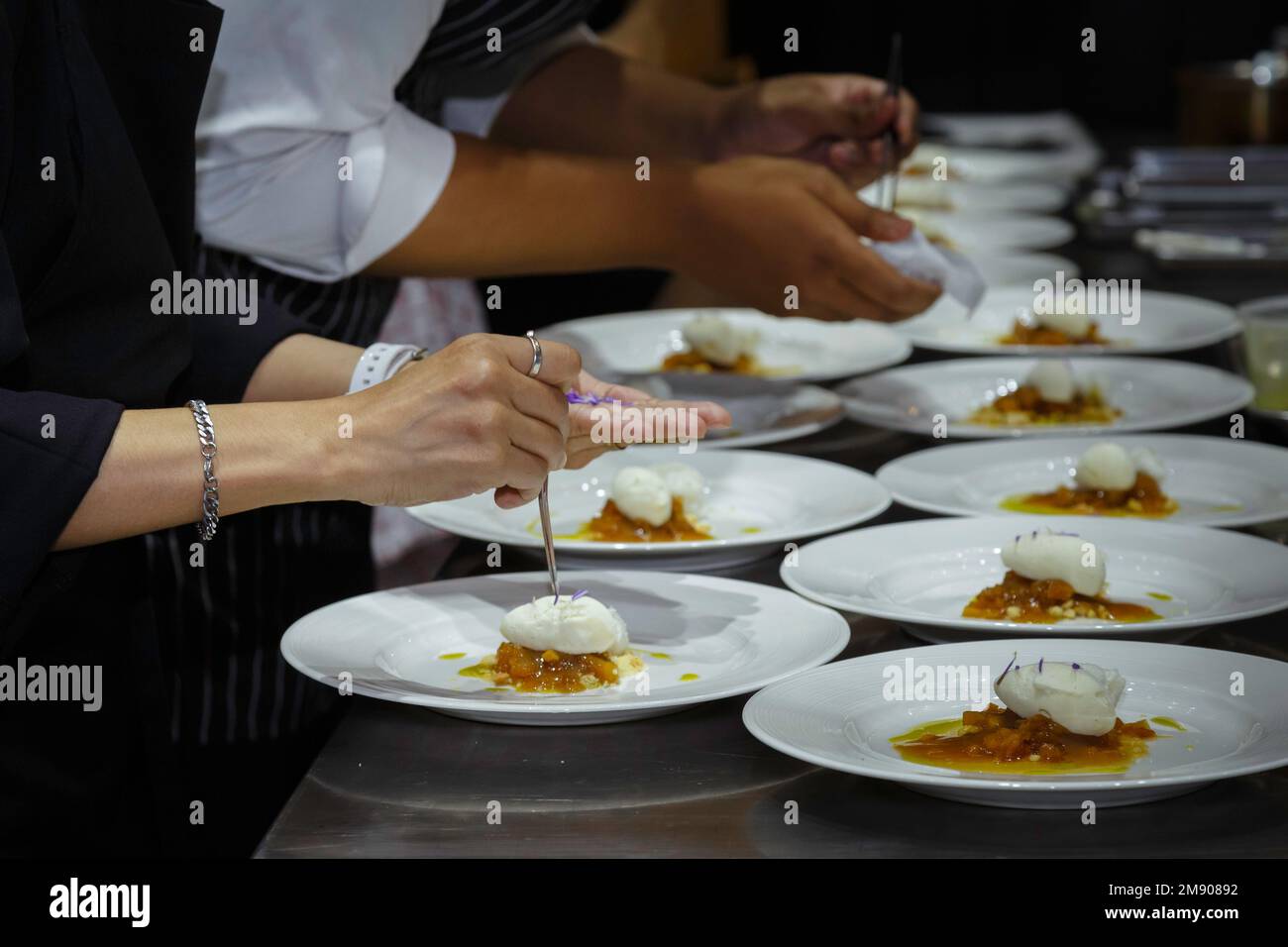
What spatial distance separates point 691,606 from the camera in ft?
4.93

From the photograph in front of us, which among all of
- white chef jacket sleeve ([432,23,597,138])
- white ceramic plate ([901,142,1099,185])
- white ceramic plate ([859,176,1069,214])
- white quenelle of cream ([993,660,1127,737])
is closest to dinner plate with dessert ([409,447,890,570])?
white quenelle of cream ([993,660,1127,737])

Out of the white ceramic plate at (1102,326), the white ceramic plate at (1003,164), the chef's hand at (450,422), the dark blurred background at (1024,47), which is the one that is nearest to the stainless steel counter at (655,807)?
the chef's hand at (450,422)

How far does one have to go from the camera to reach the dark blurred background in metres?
6.59

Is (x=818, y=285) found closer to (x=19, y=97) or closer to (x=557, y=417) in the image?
(x=557, y=417)

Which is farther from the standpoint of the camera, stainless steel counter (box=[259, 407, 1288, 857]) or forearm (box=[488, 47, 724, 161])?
forearm (box=[488, 47, 724, 161])

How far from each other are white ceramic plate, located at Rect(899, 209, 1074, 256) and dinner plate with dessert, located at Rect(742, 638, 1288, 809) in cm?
203

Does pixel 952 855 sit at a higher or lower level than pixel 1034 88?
lower

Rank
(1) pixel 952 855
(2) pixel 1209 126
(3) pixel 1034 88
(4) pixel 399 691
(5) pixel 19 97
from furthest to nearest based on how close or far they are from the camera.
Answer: (3) pixel 1034 88 < (2) pixel 1209 126 < (5) pixel 19 97 < (4) pixel 399 691 < (1) pixel 952 855

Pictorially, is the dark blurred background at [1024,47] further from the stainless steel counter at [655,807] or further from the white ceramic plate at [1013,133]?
the stainless steel counter at [655,807]

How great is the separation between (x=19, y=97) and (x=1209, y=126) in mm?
3336

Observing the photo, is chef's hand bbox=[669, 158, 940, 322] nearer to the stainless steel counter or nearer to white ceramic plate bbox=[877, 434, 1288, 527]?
white ceramic plate bbox=[877, 434, 1288, 527]

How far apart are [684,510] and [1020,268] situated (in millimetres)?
1473

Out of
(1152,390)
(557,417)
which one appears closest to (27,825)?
(557,417)

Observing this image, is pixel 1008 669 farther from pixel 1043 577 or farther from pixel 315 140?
pixel 315 140
